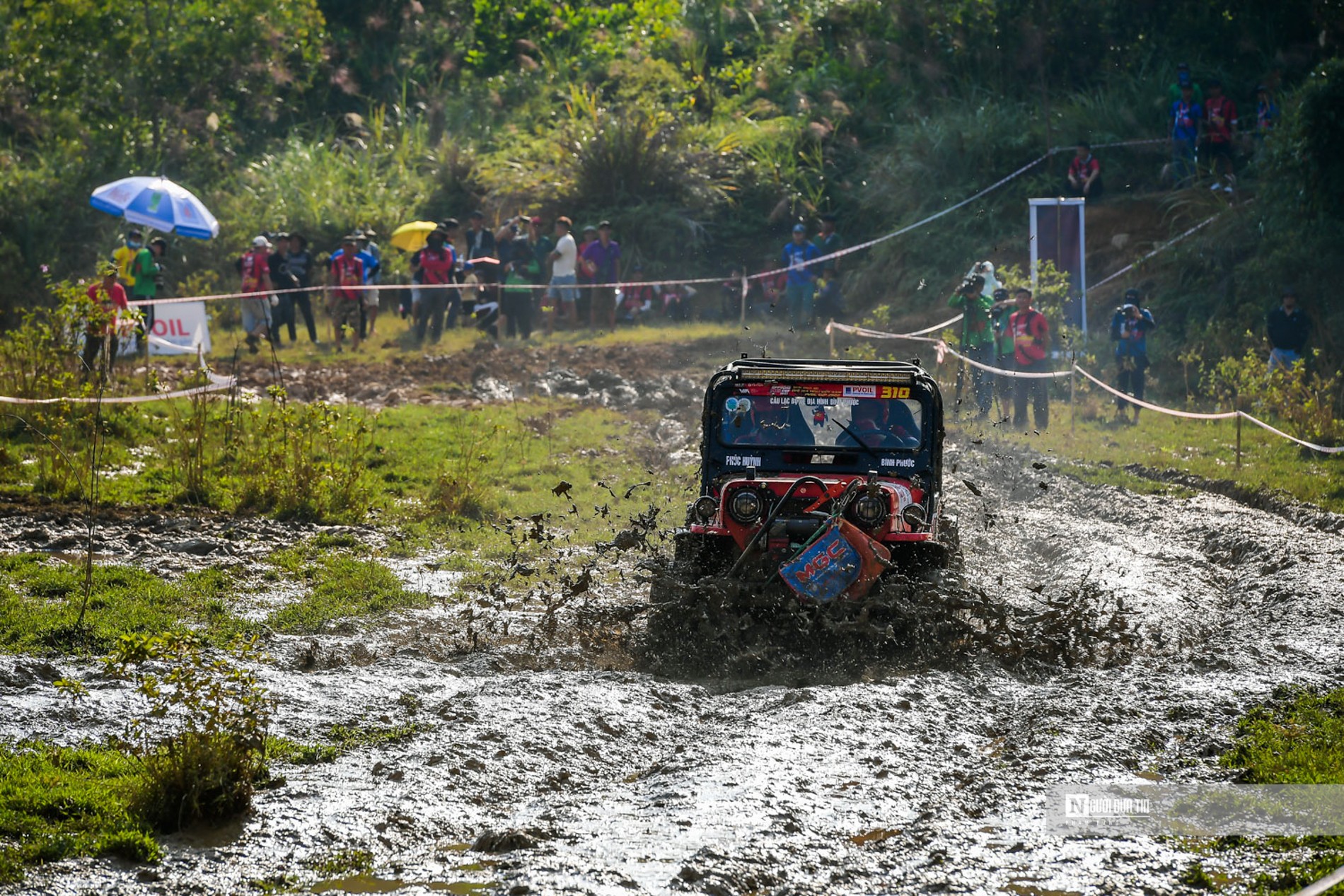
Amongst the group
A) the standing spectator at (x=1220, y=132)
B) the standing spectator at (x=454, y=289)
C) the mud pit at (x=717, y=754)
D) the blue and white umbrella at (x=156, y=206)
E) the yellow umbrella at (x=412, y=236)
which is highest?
the standing spectator at (x=1220, y=132)

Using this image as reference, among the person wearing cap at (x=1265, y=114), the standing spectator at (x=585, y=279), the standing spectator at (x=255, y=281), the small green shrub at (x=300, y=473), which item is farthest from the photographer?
the standing spectator at (x=585, y=279)

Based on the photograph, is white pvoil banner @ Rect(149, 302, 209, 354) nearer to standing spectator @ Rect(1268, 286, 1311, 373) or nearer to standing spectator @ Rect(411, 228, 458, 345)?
standing spectator @ Rect(411, 228, 458, 345)

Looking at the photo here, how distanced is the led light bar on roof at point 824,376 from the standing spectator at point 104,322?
17.4ft

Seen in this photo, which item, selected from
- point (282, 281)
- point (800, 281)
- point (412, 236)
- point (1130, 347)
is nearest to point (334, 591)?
point (1130, 347)

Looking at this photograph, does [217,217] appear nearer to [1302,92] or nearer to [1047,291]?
[1047,291]

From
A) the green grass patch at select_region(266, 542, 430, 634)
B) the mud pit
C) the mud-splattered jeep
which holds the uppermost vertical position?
the mud-splattered jeep

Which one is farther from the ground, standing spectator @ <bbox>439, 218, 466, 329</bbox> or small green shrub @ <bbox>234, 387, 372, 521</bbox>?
standing spectator @ <bbox>439, 218, 466, 329</bbox>

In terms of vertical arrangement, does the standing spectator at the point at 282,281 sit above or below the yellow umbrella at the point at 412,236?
below

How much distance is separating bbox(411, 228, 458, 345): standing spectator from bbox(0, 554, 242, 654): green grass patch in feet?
44.3

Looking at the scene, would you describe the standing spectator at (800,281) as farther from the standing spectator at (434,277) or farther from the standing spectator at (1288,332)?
the standing spectator at (1288,332)

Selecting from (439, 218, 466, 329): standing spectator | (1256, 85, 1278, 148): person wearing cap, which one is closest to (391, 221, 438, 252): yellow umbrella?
(439, 218, 466, 329): standing spectator

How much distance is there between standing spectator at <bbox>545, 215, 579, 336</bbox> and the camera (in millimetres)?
24812

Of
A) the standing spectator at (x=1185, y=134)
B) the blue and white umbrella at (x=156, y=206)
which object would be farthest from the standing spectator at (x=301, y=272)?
the standing spectator at (x=1185, y=134)

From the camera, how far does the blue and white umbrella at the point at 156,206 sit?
2262 cm
